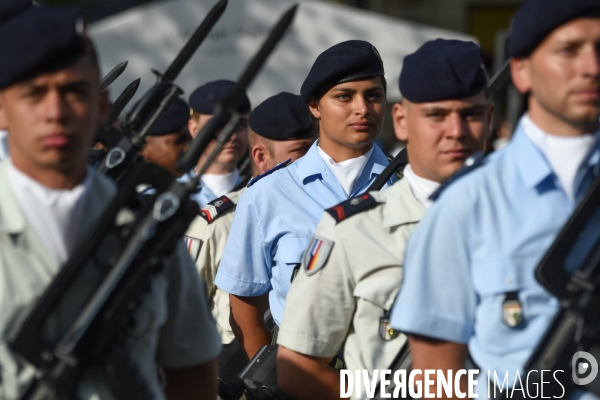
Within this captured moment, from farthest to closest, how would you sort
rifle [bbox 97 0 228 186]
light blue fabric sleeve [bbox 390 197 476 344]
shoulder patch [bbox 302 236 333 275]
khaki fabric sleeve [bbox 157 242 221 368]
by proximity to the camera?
1. rifle [bbox 97 0 228 186]
2. shoulder patch [bbox 302 236 333 275]
3. khaki fabric sleeve [bbox 157 242 221 368]
4. light blue fabric sleeve [bbox 390 197 476 344]

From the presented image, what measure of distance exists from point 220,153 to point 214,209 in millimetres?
854

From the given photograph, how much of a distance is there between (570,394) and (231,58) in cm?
735

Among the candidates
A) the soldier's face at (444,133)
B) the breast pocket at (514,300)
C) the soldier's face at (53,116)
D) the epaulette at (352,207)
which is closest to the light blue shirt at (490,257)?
the breast pocket at (514,300)

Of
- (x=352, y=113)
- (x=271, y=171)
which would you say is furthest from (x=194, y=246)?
(x=352, y=113)

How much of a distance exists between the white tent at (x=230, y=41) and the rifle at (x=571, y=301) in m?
7.01

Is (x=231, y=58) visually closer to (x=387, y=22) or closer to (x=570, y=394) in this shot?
(x=387, y=22)

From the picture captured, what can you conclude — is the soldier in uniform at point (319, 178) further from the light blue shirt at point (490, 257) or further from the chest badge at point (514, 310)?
the chest badge at point (514, 310)

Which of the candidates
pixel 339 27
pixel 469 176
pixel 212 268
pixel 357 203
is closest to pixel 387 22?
pixel 339 27

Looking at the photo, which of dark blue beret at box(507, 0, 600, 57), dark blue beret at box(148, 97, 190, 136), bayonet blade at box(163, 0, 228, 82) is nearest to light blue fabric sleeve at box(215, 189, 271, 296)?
bayonet blade at box(163, 0, 228, 82)

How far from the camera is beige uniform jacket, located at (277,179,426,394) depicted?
329 centimetres

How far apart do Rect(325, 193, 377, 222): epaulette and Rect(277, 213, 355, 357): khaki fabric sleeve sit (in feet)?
0.30

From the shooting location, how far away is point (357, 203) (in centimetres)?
348

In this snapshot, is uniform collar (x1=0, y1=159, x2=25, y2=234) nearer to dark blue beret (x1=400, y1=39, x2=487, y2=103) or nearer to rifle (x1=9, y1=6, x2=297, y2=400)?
rifle (x1=9, y1=6, x2=297, y2=400)

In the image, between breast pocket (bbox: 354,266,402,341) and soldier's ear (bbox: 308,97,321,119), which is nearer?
breast pocket (bbox: 354,266,402,341)
